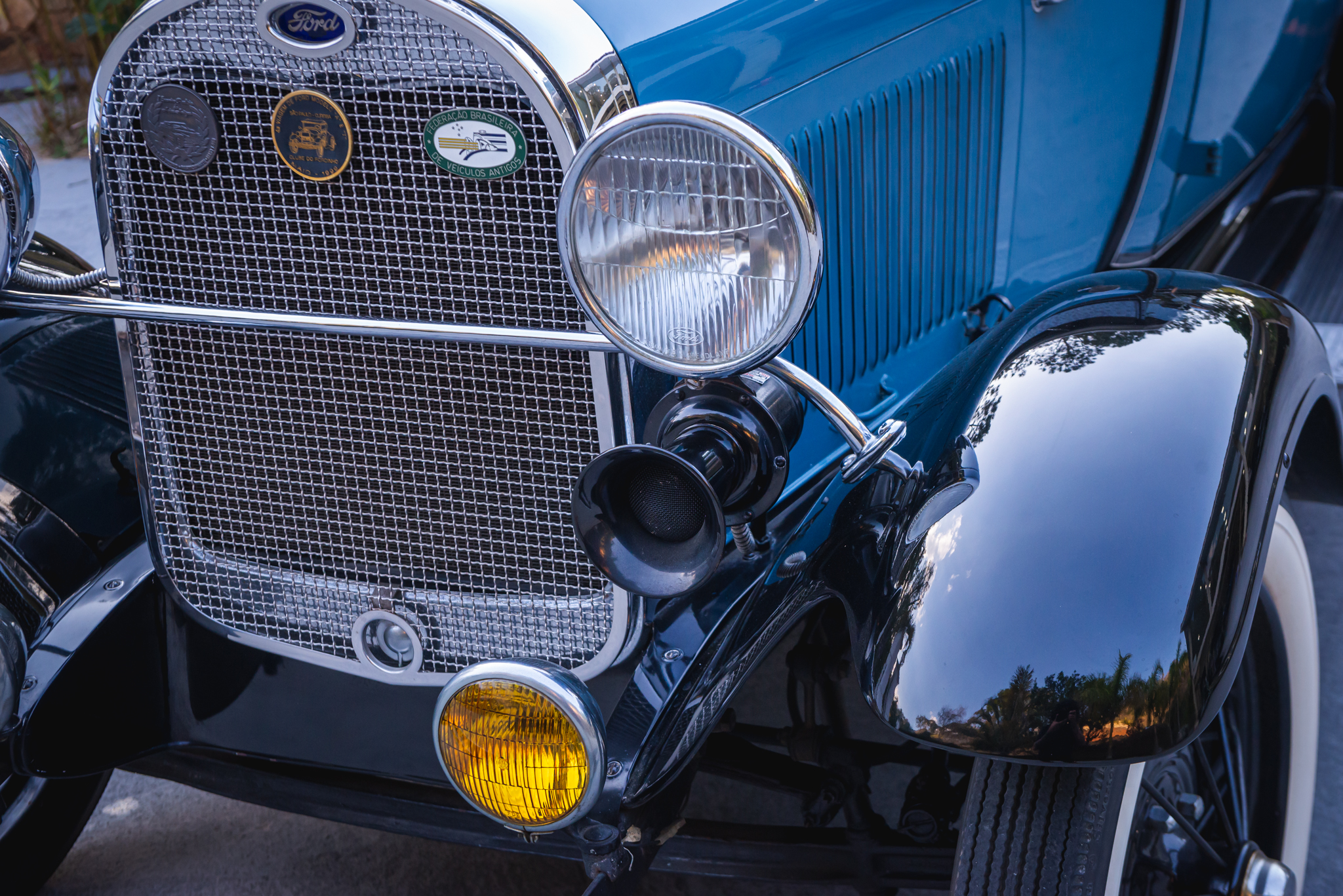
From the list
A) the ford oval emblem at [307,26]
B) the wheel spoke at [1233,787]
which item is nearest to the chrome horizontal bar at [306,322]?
the ford oval emblem at [307,26]

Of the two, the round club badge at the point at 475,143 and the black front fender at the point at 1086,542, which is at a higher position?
the round club badge at the point at 475,143

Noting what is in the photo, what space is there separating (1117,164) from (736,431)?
1.53m

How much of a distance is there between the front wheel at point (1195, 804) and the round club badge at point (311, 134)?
100 centimetres

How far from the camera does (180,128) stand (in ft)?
4.44

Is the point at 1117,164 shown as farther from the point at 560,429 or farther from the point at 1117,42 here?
the point at 560,429

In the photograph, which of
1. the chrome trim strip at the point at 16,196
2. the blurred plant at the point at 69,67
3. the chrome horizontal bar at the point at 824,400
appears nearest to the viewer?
the chrome horizontal bar at the point at 824,400

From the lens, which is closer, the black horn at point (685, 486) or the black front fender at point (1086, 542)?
the black front fender at point (1086, 542)

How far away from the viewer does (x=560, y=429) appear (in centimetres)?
141

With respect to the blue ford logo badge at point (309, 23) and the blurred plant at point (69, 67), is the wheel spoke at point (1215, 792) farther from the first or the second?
the blurred plant at point (69, 67)

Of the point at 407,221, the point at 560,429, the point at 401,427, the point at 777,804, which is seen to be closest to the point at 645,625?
the point at 560,429

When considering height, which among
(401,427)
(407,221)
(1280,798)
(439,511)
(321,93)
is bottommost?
(1280,798)

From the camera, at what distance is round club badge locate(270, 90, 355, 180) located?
1295mm

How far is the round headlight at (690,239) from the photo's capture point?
3.43ft

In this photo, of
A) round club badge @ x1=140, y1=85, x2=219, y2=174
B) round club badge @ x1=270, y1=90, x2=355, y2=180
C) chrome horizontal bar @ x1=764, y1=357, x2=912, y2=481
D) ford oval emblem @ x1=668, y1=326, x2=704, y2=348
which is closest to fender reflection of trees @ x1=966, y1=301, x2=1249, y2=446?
chrome horizontal bar @ x1=764, y1=357, x2=912, y2=481
